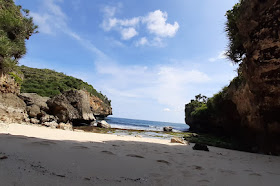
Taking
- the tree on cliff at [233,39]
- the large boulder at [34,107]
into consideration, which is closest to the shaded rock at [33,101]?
the large boulder at [34,107]

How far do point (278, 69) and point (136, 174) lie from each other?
7513 mm

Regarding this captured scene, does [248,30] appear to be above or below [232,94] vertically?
above

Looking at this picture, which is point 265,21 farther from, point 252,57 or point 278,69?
point 278,69

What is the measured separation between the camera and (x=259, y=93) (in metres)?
7.68

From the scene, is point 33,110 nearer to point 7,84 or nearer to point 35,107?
point 35,107

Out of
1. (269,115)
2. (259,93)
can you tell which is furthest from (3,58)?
(269,115)

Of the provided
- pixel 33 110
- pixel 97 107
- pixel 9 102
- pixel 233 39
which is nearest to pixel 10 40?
pixel 9 102

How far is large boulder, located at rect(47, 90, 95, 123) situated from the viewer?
16.6 meters

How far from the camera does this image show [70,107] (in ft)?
63.8

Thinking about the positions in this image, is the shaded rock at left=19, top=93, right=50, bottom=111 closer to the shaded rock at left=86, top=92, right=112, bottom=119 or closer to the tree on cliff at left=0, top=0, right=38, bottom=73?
the tree on cliff at left=0, top=0, right=38, bottom=73

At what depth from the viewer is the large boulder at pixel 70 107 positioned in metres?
16.6

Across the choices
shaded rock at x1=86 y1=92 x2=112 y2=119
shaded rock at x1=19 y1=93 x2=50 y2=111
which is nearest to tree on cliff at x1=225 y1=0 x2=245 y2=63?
shaded rock at x1=19 y1=93 x2=50 y2=111

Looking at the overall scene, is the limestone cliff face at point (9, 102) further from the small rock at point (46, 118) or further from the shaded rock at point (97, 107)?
the shaded rock at point (97, 107)

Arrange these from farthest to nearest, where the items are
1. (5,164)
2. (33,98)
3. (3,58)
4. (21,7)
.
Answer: (33,98), (21,7), (3,58), (5,164)
